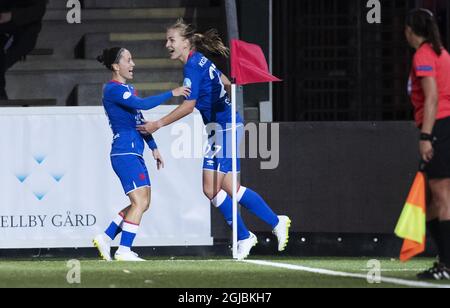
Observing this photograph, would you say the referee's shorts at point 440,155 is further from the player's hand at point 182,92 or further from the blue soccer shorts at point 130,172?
the blue soccer shorts at point 130,172

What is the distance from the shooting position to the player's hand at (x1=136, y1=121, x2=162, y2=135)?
40.8 feet

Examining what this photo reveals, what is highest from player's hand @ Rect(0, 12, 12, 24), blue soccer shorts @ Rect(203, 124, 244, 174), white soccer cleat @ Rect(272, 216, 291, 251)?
player's hand @ Rect(0, 12, 12, 24)

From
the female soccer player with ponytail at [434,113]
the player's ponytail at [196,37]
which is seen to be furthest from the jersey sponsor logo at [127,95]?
the female soccer player with ponytail at [434,113]

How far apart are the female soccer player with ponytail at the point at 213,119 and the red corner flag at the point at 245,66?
139mm

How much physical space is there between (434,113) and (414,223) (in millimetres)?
775

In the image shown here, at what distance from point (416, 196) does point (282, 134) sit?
16.7 feet

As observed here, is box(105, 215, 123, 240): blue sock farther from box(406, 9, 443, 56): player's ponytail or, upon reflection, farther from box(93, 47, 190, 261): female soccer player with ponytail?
box(406, 9, 443, 56): player's ponytail

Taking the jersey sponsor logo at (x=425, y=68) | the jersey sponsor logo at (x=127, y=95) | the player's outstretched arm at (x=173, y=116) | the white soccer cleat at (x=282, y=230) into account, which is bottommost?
the white soccer cleat at (x=282, y=230)

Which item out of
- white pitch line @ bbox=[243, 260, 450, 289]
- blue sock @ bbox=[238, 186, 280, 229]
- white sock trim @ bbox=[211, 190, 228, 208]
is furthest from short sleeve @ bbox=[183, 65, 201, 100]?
white pitch line @ bbox=[243, 260, 450, 289]

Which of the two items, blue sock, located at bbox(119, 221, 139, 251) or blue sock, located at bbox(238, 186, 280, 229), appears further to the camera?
blue sock, located at bbox(238, 186, 280, 229)

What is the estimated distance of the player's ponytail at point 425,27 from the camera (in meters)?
9.59

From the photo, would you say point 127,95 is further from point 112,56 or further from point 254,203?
point 254,203

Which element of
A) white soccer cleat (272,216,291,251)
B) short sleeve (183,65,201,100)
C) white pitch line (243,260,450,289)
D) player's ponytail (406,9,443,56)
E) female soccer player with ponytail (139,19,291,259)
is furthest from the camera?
white soccer cleat (272,216,291,251)
